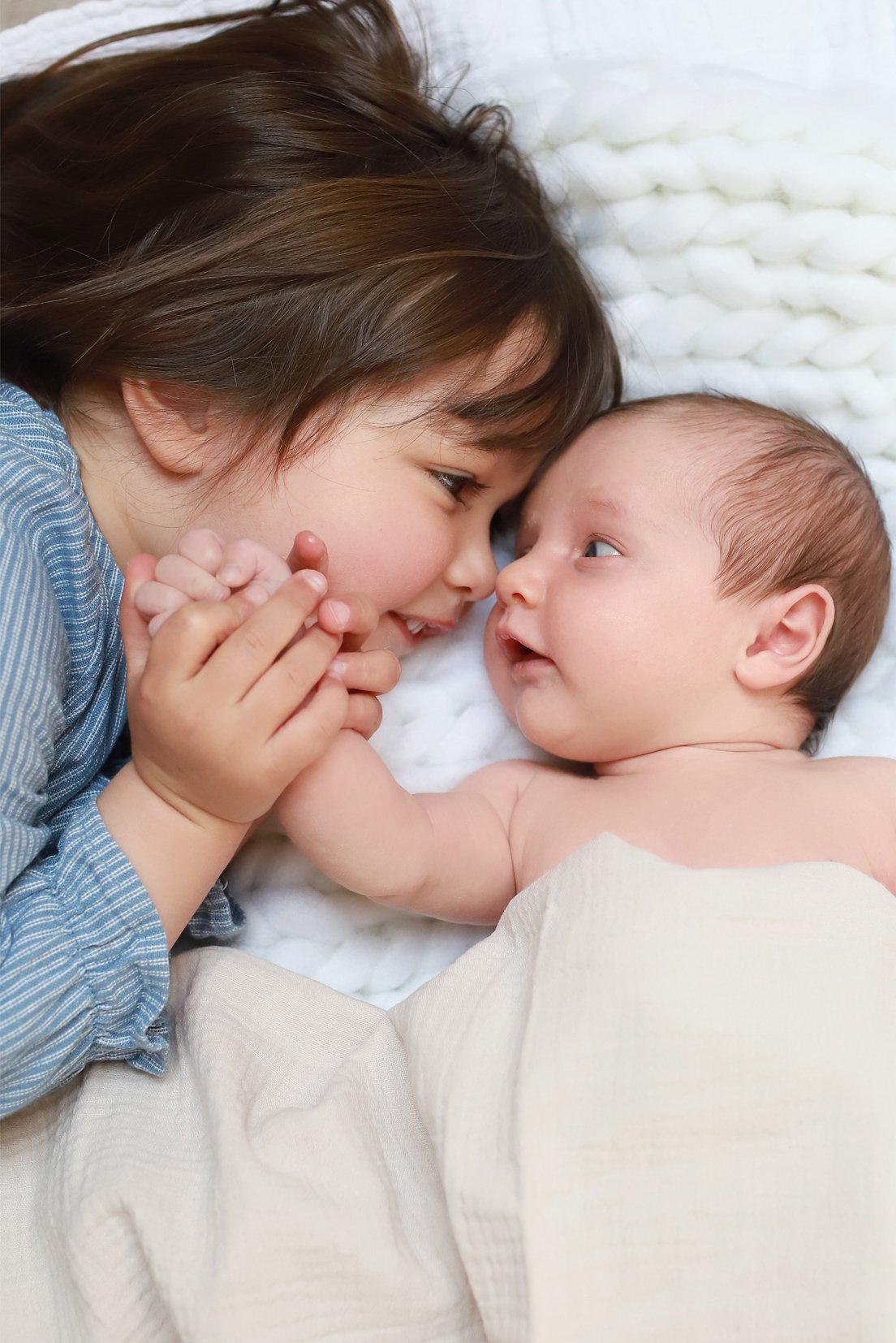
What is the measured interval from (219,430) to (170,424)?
0.05 metres

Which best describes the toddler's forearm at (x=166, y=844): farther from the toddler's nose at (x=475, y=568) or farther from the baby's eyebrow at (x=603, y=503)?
Answer: the baby's eyebrow at (x=603, y=503)

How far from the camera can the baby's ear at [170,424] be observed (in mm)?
1071

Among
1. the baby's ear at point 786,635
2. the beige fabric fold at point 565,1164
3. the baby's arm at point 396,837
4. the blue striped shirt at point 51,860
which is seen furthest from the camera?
the baby's ear at point 786,635

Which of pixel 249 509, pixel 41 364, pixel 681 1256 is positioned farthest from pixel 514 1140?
pixel 41 364

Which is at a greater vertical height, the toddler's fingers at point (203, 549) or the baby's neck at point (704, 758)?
the toddler's fingers at point (203, 549)

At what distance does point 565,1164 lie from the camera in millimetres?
761

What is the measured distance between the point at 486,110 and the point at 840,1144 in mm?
1075

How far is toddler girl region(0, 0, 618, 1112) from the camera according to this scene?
35.5 inches

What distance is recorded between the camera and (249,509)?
1.06m

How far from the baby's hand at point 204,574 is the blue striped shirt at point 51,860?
0.33 ft

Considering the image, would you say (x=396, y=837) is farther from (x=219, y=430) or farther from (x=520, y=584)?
(x=219, y=430)

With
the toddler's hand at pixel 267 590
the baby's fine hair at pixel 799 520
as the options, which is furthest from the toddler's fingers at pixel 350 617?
the baby's fine hair at pixel 799 520

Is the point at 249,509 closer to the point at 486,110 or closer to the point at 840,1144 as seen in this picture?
the point at 486,110

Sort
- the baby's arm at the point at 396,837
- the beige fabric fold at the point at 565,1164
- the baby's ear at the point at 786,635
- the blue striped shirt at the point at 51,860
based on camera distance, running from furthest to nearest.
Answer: the baby's ear at the point at 786,635 < the baby's arm at the point at 396,837 < the blue striped shirt at the point at 51,860 < the beige fabric fold at the point at 565,1164
